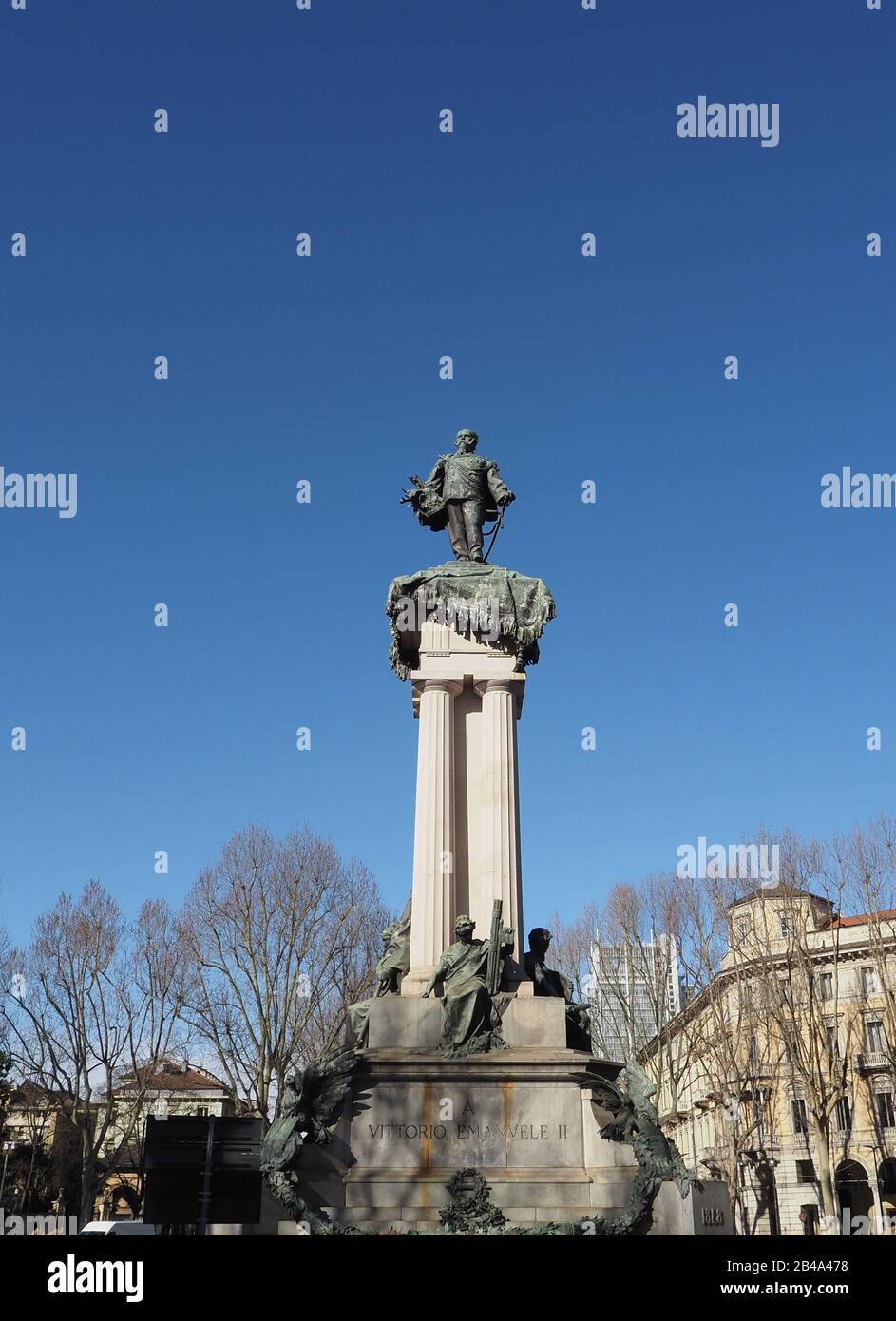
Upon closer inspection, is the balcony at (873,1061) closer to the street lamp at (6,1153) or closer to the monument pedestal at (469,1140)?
the street lamp at (6,1153)

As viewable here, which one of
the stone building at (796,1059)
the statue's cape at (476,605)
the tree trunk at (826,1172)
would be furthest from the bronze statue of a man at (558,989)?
the tree trunk at (826,1172)

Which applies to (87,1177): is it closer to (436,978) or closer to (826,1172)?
(826,1172)

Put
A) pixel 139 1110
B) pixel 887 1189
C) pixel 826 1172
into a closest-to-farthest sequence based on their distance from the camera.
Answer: pixel 826 1172
pixel 139 1110
pixel 887 1189

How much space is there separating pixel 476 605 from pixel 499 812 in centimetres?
354

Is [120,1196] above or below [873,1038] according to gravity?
below

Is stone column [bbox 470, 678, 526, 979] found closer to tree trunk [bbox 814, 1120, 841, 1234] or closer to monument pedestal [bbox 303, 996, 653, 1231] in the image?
monument pedestal [bbox 303, 996, 653, 1231]

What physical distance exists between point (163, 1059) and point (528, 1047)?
28519 mm

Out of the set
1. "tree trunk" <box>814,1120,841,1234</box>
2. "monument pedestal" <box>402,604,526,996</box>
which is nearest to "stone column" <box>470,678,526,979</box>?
"monument pedestal" <box>402,604,526,996</box>

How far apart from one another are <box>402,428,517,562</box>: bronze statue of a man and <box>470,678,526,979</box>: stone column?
3061mm

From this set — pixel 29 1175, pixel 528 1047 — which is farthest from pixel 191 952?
pixel 528 1047

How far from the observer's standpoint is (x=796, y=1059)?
35.1m

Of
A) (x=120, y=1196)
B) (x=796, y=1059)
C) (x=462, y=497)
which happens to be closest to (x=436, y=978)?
(x=462, y=497)

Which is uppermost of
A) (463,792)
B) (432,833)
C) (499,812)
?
(463,792)
